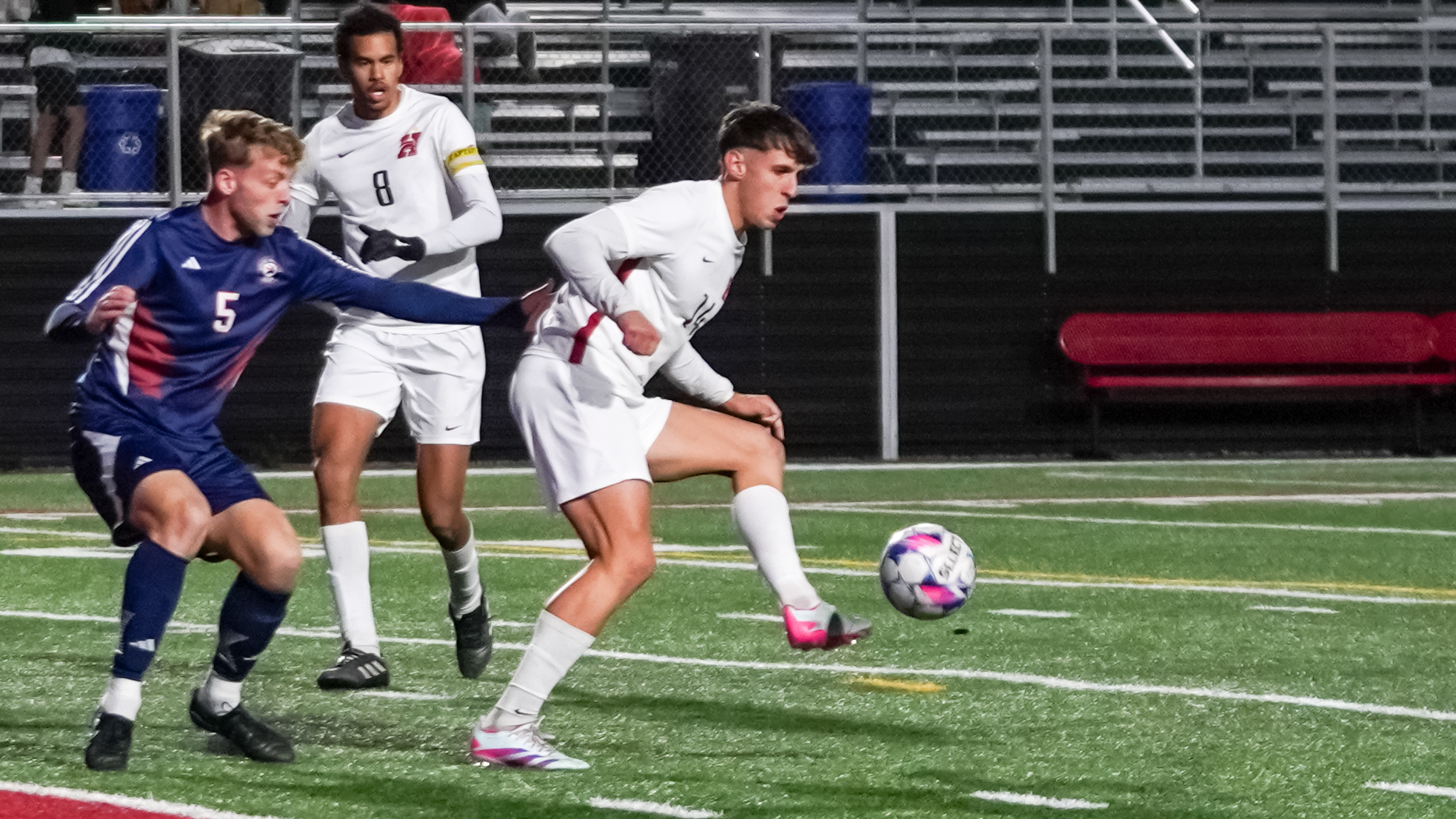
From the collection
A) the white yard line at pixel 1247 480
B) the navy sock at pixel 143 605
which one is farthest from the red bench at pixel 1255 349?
the navy sock at pixel 143 605

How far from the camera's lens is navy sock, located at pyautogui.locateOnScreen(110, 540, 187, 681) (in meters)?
5.46

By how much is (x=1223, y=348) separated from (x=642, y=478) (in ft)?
41.2

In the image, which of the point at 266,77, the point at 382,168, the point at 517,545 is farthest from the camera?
the point at 266,77

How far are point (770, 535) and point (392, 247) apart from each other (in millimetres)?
1401

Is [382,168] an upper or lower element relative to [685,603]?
upper

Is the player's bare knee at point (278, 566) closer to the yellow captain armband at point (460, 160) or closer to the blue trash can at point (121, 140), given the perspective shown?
the yellow captain armband at point (460, 160)

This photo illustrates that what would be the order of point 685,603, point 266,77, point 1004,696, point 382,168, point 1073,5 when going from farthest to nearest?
point 1073,5
point 266,77
point 685,603
point 382,168
point 1004,696

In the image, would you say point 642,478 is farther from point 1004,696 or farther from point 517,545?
point 517,545

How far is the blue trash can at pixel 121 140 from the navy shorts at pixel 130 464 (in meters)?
10.8

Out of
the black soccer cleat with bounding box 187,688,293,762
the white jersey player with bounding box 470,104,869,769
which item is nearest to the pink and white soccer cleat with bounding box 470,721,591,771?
the white jersey player with bounding box 470,104,869,769

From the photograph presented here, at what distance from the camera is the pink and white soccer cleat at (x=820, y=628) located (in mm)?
6008

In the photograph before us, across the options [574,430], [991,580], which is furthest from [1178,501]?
[574,430]

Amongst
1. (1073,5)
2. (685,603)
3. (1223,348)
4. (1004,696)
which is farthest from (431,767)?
(1073,5)

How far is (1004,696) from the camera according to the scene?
6.78 m
